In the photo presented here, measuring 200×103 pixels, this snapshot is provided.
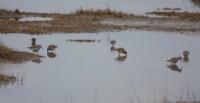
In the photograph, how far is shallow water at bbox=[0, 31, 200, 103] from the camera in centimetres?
1294

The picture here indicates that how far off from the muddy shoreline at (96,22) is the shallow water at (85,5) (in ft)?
10.7

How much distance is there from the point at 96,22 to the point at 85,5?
447 inches

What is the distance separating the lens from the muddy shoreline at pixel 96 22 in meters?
26.1

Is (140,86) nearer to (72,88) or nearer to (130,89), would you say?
(130,89)

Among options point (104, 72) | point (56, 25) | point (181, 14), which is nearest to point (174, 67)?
point (104, 72)

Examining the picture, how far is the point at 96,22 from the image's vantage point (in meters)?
29.3

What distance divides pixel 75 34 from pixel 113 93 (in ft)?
39.0

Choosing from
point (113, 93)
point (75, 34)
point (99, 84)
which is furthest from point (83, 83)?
point (75, 34)

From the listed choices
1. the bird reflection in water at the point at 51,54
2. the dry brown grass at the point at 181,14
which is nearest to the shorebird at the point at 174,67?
the bird reflection in water at the point at 51,54

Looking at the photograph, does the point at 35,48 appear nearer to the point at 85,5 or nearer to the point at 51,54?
the point at 51,54

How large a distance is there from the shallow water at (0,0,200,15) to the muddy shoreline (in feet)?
10.7

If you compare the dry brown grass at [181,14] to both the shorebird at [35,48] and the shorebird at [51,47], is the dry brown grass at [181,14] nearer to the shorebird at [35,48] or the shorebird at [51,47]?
the shorebird at [51,47]

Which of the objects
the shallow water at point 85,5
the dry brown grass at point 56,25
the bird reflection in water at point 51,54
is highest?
the shallow water at point 85,5

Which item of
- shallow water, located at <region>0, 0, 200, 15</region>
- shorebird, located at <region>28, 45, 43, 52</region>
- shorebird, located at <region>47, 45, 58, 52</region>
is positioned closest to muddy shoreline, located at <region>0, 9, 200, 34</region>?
shallow water, located at <region>0, 0, 200, 15</region>
